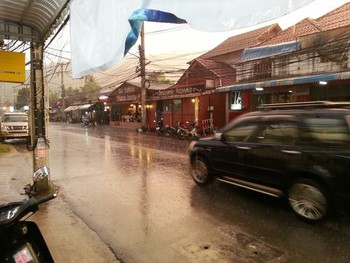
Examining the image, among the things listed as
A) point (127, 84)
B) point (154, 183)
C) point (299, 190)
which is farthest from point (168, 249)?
point (127, 84)

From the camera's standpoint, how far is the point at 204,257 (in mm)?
4062

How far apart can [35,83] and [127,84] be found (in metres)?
28.9

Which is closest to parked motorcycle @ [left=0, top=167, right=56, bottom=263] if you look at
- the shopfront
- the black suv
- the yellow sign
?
the black suv

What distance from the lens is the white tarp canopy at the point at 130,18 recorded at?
1937 mm

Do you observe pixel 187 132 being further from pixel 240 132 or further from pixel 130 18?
pixel 130 18

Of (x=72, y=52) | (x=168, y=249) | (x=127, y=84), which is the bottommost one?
(x=168, y=249)

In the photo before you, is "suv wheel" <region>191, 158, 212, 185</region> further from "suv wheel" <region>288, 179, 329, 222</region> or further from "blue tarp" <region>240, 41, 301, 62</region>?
"blue tarp" <region>240, 41, 301, 62</region>

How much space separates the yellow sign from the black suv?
6.65 metres

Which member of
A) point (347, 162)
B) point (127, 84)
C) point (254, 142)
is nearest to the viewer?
point (347, 162)

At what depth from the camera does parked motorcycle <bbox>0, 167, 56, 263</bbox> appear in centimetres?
248

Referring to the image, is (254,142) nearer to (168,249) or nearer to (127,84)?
(168,249)

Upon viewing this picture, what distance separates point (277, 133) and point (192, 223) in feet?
7.60

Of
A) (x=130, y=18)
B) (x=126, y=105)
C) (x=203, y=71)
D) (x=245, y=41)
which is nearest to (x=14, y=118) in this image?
(x=203, y=71)

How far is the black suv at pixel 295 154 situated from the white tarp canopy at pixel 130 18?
3.59m
